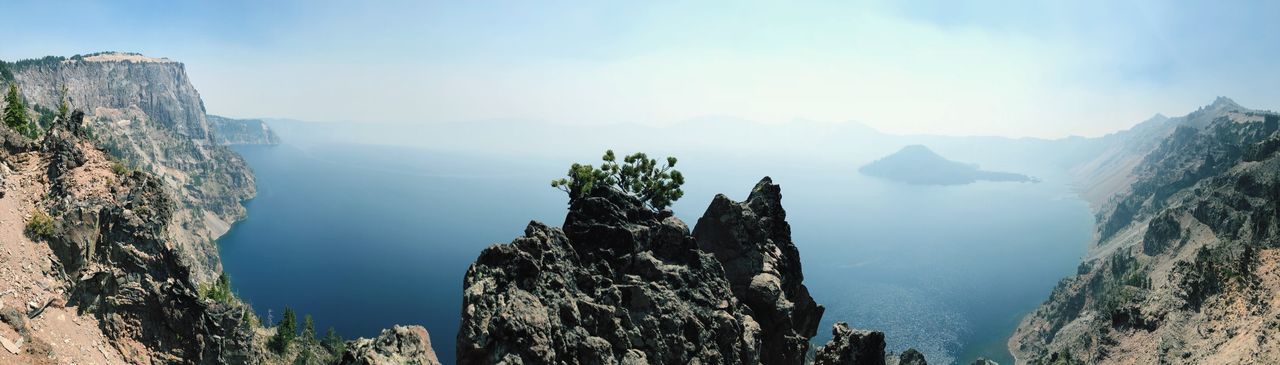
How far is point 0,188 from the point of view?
168 feet

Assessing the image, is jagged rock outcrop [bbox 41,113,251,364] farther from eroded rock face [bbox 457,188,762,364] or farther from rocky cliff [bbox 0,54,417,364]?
eroded rock face [bbox 457,188,762,364]

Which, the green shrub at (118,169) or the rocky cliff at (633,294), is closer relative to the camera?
the rocky cliff at (633,294)

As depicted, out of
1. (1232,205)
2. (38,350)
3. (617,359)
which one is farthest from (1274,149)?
(38,350)

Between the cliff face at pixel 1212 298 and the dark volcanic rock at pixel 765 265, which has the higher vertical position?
the dark volcanic rock at pixel 765 265

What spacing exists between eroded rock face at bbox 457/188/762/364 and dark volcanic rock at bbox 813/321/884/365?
22.2 ft

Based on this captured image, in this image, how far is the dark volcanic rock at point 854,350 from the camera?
42.4m

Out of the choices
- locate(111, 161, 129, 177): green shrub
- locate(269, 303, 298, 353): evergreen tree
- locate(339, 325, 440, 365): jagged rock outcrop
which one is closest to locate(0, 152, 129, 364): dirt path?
locate(111, 161, 129, 177): green shrub

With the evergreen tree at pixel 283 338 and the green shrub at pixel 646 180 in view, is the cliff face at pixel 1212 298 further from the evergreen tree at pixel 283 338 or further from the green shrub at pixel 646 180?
the evergreen tree at pixel 283 338

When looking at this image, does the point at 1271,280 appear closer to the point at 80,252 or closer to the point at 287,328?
the point at 80,252

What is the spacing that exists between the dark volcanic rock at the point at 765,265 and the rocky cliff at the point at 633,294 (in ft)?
0.30

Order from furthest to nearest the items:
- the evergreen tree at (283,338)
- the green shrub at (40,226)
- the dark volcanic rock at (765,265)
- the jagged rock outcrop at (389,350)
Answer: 1. the evergreen tree at (283,338)
2. the green shrub at (40,226)
3. the dark volcanic rock at (765,265)
4. the jagged rock outcrop at (389,350)

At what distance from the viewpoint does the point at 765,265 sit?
158 ft

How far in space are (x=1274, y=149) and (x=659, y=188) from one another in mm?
215599

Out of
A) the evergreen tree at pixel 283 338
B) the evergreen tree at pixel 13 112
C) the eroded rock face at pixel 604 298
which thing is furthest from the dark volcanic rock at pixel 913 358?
the evergreen tree at pixel 283 338
